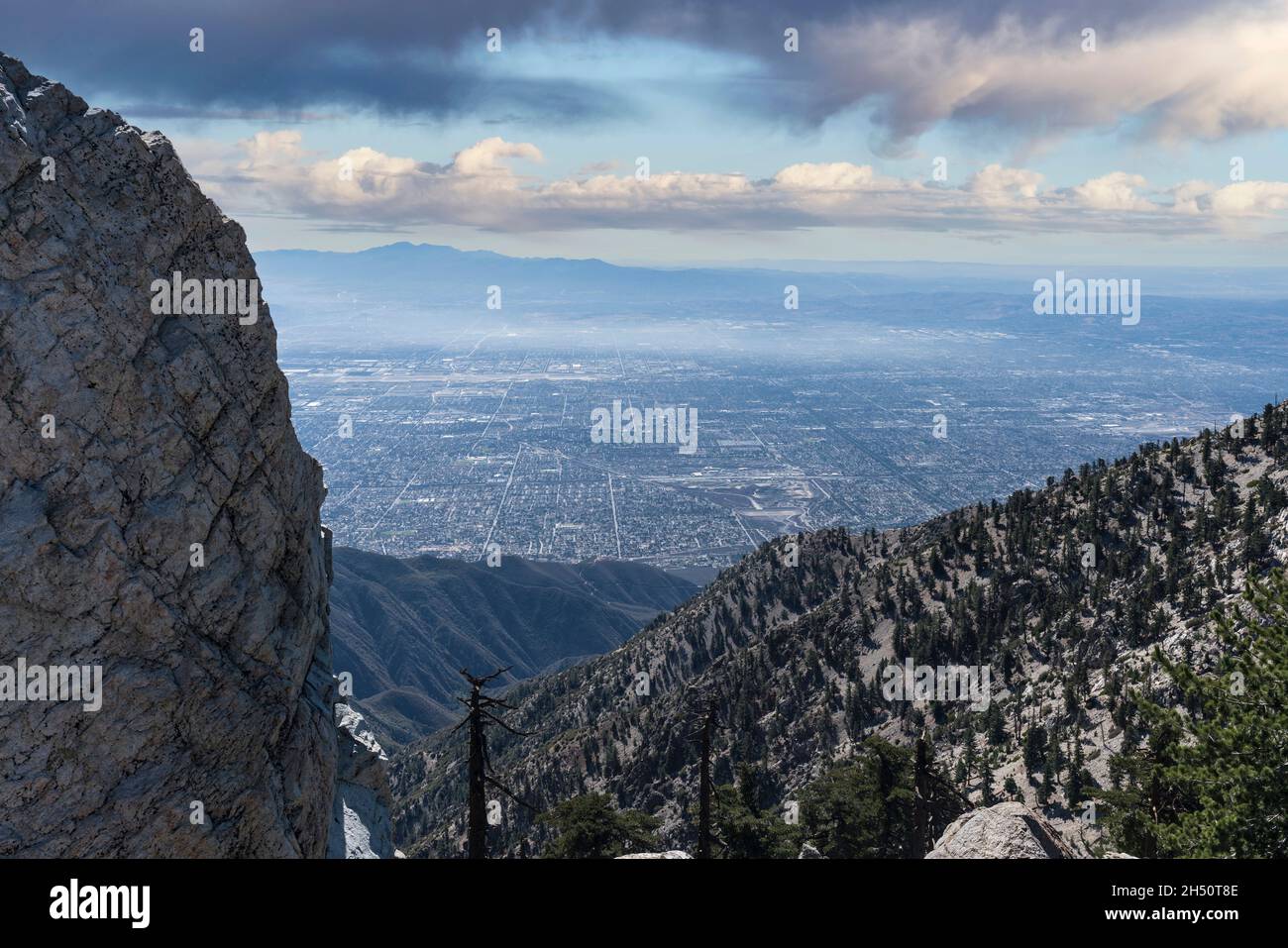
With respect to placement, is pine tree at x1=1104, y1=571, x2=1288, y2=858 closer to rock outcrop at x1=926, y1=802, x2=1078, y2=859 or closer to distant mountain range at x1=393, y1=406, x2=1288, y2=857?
rock outcrop at x1=926, y1=802, x2=1078, y2=859

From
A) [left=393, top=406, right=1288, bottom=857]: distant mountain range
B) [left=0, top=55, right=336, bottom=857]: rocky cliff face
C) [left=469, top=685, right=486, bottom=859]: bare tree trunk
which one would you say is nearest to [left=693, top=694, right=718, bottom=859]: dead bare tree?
[left=469, top=685, right=486, bottom=859]: bare tree trunk

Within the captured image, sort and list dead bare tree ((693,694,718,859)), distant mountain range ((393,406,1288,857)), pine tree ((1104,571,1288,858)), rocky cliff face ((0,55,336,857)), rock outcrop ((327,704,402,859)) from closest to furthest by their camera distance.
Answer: rocky cliff face ((0,55,336,857)) → pine tree ((1104,571,1288,858)) → rock outcrop ((327,704,402,859)) → dead bare tree ((693,694,718,859)) → distant mountain range ((393,406,1288,857))

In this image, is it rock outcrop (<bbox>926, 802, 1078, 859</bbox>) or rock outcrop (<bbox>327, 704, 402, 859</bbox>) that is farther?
rock outcrop (<bbox>327, 704, 402, 859</bbox>)

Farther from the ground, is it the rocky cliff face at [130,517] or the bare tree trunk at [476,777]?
the rocky cliff face at [130,517]

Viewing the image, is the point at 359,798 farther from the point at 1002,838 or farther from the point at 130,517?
the point at 1002,838

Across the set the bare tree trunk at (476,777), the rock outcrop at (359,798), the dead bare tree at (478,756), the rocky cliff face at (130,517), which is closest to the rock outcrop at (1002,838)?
the dead bare tree at (478,756)

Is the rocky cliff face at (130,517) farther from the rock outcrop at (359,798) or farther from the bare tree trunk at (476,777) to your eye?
the bare tree trunk at (476,777)
